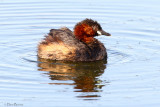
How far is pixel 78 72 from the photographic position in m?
10.9

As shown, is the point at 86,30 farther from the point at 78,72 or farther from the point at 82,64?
the point at 78,72

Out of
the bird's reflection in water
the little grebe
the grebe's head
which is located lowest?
the bird's reflection in water

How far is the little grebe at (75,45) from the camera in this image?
1152cm

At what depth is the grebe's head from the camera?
11.8 metres

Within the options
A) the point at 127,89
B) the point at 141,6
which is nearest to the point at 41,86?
the point at 127,89

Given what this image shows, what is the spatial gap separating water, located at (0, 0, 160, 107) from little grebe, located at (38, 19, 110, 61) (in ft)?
0.73

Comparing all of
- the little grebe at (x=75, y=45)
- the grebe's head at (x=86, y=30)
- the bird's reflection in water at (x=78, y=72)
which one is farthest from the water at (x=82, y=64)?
the grebe's head at (x=86, y=30)

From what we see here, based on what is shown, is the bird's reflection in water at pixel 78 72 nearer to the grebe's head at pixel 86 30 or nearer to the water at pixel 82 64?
the water at pixel 82 64

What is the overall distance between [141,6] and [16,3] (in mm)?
4806

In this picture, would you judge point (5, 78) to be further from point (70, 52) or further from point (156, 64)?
point (156, 64)

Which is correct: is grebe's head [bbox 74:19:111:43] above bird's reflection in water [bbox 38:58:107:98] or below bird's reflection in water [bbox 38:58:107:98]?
above

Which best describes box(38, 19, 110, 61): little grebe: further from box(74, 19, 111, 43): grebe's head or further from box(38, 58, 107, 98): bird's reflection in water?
box(38, 58, 107, 98): bird's reflection in water

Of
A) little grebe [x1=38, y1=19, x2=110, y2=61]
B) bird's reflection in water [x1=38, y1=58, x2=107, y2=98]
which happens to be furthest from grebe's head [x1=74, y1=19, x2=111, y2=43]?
bird's reflection in water [x1=38, y1=58, x2=107, y2=98]

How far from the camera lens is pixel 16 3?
17250 millimetres
